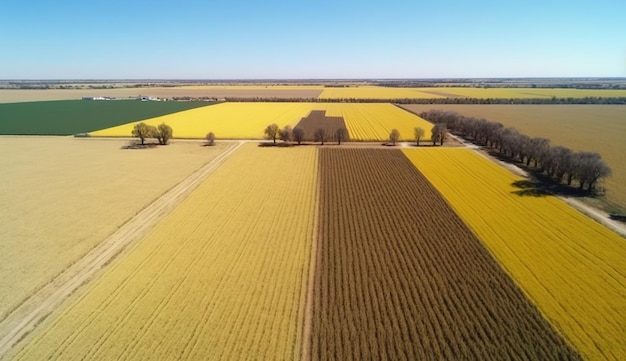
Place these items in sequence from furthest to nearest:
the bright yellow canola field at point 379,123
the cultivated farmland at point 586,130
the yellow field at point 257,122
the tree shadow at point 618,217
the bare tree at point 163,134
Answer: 1. the yellow field at point 257,122
2. the bright yellow canola field at point 379,123
3. the bare tree at point 163,134
4. the cultivated farmland at point 586,130
5. the tree shadow at point 618,217

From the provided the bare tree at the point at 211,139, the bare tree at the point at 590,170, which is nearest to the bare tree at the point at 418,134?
the bare tree at the point at 590,170

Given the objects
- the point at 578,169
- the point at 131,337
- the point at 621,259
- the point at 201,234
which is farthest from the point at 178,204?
the point at 578,169

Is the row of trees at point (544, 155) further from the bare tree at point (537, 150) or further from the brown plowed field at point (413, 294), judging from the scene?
the brown plowed field at point (413, 294)

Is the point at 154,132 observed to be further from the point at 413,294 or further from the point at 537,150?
the point at 537,150

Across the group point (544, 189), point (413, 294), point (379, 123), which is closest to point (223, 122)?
point (379, 123)

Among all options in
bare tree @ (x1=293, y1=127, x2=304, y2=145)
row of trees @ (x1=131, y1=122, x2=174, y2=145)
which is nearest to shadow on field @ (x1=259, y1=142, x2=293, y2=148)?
bare tree @ (x1=293, y1=127, x2=304, y2=145)

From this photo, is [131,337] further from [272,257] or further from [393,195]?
[393,195]
